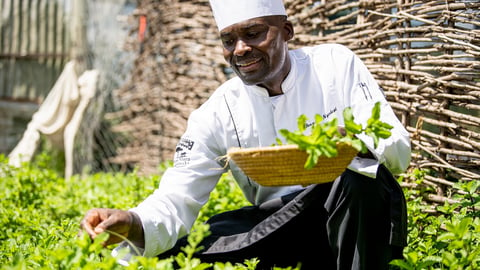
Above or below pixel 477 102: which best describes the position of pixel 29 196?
below

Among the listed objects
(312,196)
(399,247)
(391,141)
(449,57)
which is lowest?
(399,247)

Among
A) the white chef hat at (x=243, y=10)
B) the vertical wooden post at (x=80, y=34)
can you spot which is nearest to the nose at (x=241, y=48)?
the white chef hat at (x=243, y=10)

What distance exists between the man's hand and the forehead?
0.90 meters

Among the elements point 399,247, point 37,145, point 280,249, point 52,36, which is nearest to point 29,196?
point 280,249

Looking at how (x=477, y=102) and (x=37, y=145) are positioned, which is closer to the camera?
(x=477, y=102)

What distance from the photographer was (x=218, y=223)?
9.87 feet

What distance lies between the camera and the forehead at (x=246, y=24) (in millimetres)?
2697

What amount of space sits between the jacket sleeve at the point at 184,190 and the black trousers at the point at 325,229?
15 cm

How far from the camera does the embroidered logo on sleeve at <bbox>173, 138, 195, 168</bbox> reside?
284cm

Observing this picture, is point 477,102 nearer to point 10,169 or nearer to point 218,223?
point 218,223

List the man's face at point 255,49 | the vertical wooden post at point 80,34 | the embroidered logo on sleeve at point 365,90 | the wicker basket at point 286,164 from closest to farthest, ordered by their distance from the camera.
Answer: the wicker basket at point 286,164 < the embroidered logo on sleeve at point 365,90 < the man's face at point 255,49 < the vertical wooden post at point 80,34

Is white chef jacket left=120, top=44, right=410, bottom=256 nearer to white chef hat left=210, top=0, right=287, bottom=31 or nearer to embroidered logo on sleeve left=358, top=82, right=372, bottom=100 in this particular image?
embroidered logo on sleeve left=358, top=82, right=372, bottom=100

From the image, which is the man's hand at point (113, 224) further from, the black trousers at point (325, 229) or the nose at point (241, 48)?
the nose at point (241, 48)

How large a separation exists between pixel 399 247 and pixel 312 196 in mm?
396
